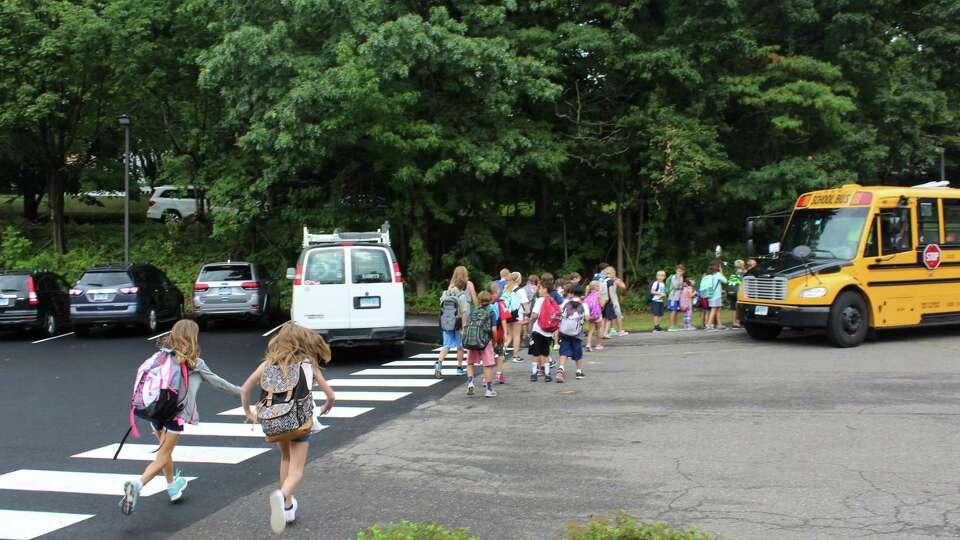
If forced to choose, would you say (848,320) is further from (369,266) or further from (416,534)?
(416,534)

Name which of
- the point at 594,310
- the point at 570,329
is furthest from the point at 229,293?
the point at 570,329

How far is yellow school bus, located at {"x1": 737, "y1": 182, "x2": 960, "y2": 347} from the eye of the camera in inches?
648

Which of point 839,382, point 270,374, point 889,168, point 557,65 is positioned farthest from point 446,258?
point 270,374

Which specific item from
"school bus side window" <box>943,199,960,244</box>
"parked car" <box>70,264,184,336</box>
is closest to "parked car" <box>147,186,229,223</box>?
"parked car" <box>70,264,184,336</box>

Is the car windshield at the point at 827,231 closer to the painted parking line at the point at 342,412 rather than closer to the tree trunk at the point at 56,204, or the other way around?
the painted parking line at the point at 342,412

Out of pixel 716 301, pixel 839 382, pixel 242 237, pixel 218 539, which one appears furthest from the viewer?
pixel 242 237

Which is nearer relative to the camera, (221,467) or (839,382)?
(221,467)

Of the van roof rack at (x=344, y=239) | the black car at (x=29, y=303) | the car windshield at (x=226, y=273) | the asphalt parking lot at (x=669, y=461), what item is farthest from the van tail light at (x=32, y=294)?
the asphalt parking lot at (x=669, y=461)

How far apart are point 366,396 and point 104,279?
12.0 metres

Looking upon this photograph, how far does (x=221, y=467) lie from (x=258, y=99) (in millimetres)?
15948

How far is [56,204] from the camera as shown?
3161cm

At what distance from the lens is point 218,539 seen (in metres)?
6.16

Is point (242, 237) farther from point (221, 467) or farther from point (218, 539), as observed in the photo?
point (218, 539)

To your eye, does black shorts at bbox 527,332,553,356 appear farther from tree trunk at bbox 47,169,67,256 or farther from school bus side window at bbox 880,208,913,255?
tree trunk at bbox 47,169,67,256
